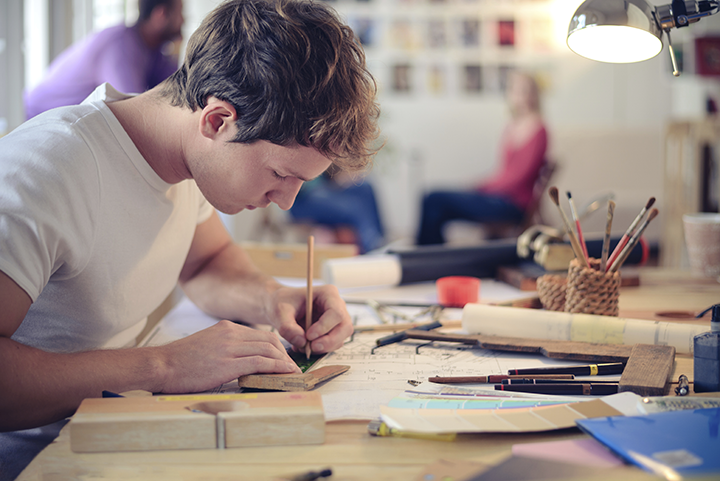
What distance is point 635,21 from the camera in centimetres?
86

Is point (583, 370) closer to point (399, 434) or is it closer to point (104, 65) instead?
point (399, 434)

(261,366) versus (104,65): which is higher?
(104,65)

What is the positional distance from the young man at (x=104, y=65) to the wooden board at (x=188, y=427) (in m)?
1.82

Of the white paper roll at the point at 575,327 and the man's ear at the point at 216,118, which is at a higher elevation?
the man's ear at the point at 216,118

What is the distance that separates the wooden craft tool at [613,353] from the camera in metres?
0.67

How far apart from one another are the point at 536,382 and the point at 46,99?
2154mm

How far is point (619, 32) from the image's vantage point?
95cm

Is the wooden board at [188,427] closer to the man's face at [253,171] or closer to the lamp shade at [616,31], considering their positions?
the man's face at [253,171]

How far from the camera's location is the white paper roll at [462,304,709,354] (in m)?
0.85

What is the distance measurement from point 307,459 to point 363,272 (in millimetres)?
811

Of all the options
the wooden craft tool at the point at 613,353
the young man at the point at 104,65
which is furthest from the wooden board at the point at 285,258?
the young man at the point at 104,65

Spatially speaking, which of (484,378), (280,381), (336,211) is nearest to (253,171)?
(280,381)

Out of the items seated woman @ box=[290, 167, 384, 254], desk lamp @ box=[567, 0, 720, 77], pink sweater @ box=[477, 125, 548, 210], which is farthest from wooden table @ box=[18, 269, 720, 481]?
pink sweater @ box=[477, 125, 548, 210]

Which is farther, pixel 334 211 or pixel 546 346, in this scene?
pixel 334 211
